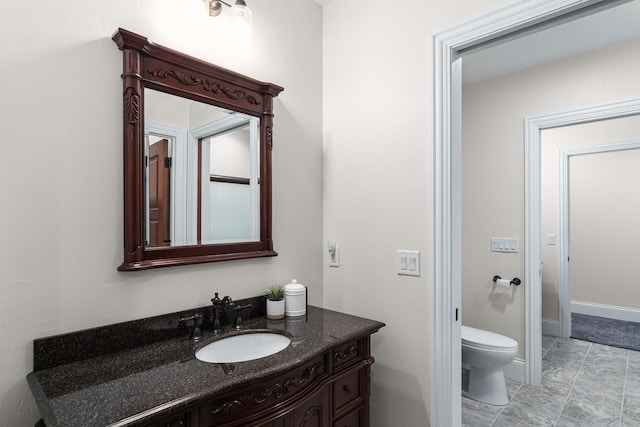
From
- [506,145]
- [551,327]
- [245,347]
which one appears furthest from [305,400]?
[551,327]

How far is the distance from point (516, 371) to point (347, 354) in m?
2.20

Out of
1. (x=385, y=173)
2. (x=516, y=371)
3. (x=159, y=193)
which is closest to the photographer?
(x=159, y=193)

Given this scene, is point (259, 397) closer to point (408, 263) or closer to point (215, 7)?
point (408, 263)

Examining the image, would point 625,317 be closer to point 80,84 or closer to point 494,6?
point 494,6

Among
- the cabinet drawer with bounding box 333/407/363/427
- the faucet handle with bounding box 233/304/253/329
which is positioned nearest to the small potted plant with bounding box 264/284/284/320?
the faucet handle with bounding box 233/304/253/329

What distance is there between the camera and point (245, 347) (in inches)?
57.4

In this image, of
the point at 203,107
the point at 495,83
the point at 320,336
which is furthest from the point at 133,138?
the point at 495,83

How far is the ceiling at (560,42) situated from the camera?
2307mm

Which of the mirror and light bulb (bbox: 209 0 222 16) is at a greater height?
light bulb (bbox: 209 0 222 16)

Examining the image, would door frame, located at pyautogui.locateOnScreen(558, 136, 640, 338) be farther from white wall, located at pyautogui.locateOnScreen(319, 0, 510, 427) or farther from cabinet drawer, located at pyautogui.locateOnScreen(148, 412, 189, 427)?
cabinet drawer, located at pyautogui.locateOnScreen(148, 412, 189, 427)

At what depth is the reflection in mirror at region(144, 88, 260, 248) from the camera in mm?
1376

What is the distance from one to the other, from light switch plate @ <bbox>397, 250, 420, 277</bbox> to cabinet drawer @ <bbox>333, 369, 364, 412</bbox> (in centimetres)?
50

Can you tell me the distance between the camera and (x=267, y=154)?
5.74 ft

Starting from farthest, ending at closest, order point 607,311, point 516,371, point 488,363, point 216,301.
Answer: point 607,311, point 516,371, point 488,363, point 216,301
